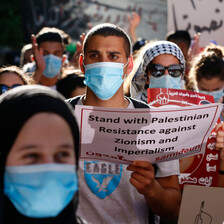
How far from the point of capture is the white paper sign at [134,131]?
6.87ft

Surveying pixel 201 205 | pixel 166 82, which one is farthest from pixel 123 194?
pixel 166 82

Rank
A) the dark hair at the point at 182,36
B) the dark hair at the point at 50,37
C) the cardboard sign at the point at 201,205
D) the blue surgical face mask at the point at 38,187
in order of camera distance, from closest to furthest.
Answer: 1. the blue surgical face mask at the point at 38,187
2. the cardboard sign at the point at 201,205
3. the dark hair at the point at 50,37
4. the dark hair at the point at 182,36

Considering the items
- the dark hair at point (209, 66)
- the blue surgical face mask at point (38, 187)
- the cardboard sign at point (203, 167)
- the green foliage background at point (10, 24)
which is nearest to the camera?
the blue surgical face mask at point (38, 187)

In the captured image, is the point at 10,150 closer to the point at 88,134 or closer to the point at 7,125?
the point at 7,125

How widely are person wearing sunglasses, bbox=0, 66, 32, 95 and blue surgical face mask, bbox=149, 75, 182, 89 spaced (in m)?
1.14

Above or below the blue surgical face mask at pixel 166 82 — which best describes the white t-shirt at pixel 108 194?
below

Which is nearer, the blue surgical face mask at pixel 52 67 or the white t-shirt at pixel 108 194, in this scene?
the white t-shirt at pixel 108 194

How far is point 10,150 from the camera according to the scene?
4.82 ft

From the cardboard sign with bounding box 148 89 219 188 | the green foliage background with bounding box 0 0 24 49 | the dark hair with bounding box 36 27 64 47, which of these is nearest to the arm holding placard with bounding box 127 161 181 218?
the cardboard sign with bounding box 148 89 219 188

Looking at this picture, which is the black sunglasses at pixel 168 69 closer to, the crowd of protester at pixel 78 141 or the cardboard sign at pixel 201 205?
the crowd of protester at pixel 78 141

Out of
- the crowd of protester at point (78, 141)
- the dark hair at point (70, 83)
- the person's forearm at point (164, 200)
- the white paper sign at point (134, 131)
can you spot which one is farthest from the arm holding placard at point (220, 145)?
the dark hair at point (70, 83)

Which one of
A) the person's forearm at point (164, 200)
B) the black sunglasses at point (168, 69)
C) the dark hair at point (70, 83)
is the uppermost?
the black sunglasses at point (168, 69)

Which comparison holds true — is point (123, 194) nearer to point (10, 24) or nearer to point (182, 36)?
point (182, 36)

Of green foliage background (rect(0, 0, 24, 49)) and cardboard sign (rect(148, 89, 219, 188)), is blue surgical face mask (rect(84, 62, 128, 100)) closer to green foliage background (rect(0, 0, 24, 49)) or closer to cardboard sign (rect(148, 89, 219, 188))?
cardboard sign (rect(148, 89, 219, 188))
